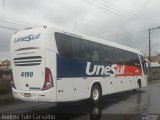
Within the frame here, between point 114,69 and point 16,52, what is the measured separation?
6578mm

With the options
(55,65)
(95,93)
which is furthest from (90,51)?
(55,65)

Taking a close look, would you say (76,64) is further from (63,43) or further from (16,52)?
(16,52)

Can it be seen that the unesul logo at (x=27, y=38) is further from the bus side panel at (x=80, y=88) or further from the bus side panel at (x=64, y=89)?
the bus side panel at (x=80, y=88)

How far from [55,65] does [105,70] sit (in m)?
4.76

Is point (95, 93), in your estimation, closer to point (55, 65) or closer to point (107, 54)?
point (107, 54)

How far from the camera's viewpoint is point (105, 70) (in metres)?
15.2

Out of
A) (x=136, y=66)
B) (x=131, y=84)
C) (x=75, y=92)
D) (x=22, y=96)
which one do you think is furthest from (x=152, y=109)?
(x=136, y=66)

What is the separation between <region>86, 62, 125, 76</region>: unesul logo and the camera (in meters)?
13.6

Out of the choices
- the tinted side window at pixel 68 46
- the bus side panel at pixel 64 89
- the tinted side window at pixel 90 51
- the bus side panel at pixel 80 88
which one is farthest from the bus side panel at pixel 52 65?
the tinted side window at pixel 90 51

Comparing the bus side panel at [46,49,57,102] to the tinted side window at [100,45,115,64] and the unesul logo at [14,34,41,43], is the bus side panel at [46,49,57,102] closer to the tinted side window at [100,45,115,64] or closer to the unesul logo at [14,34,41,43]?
the unesul logo at [14,34,41,43]

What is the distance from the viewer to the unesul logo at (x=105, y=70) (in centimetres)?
1364

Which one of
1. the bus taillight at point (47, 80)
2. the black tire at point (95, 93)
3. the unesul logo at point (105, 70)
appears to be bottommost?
the black tire at point (95, 93)

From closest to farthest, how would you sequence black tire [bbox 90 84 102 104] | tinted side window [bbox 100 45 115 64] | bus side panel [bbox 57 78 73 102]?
bus side panel [bbox 57 78 73 102] → black tire [bbox 90 84 102 104] → tinted side window [bbox 100 45 115 64]

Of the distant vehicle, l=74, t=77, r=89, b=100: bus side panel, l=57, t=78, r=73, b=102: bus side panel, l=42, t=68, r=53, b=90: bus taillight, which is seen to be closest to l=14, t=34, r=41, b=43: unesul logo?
the distant vehicle
